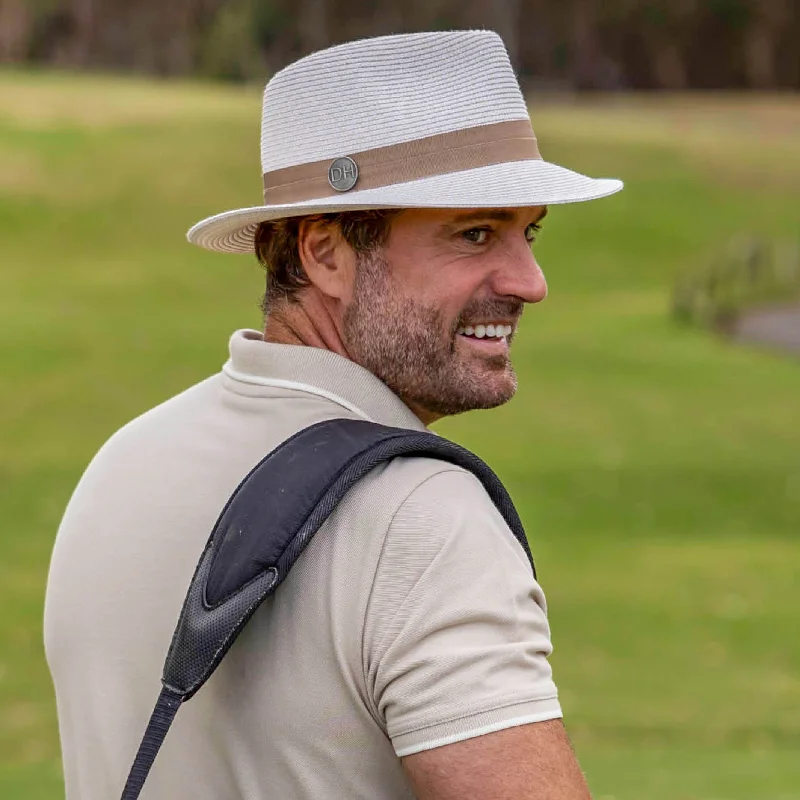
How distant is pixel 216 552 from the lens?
191cm

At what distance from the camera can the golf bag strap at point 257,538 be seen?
1.87 m

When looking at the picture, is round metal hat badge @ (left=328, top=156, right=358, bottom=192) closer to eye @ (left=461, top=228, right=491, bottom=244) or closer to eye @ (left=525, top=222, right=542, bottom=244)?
eye @ (left=461, top=228, right=491, bottom=244)

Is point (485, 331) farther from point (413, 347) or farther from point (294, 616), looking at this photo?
point (294, 616)

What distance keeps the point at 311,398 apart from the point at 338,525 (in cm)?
28

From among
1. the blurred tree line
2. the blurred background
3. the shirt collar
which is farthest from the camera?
the blurred tree line

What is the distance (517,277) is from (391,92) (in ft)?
0.99

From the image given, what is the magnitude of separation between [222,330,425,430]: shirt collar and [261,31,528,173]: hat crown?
0.28 metres

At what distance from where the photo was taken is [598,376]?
64.3ft

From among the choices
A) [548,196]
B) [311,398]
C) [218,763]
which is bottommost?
[218,763]

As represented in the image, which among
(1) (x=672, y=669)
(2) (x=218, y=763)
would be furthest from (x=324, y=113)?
(1) (x=672, y=669)

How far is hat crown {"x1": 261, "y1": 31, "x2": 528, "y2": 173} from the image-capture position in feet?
7.29

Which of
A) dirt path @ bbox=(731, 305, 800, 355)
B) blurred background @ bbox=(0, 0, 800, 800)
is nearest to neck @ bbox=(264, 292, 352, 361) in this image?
blurred background @ bbox=(0, 0, 800, 800)

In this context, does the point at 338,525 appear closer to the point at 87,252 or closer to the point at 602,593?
the point at 602,593

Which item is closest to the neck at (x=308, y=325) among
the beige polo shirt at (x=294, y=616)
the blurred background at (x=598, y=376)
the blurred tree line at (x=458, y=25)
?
the beige polo shirt at (x=294, y=616)
